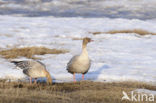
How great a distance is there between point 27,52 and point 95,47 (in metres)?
4.64

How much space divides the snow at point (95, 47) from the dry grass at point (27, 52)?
26.0 inches

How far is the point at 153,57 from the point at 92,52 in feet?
12.0

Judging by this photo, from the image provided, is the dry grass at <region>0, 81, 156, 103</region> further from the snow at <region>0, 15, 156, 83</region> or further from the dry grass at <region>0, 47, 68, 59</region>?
the dry grass at <region>0, 47, 68, 59</region>

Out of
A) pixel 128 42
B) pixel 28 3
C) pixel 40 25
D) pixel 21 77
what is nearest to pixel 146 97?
pixel 21 77

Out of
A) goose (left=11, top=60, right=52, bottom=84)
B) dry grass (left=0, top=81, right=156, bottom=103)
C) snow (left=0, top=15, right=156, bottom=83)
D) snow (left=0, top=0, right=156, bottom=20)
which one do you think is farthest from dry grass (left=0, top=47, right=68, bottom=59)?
snow (left=0, top=0, right=156, bottom=20)

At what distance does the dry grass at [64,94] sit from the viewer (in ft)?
27.8

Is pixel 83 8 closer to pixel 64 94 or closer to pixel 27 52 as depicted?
pixel 27 52

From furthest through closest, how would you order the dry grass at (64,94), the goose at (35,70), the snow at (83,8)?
the snow at (83,8) → the goose at (35,70) → the dry grass at (64,94)

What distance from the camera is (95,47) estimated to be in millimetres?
21359

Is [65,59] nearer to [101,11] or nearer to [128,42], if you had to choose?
[128,42]

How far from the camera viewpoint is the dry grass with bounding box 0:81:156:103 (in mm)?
8487

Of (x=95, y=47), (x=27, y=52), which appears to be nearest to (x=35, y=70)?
(x=27, y=52)

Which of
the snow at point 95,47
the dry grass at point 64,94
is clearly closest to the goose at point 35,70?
the dry grass at point 64,94

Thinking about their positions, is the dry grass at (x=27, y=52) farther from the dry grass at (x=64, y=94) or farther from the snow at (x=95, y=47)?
the dry grass at (x=64, y=94)
